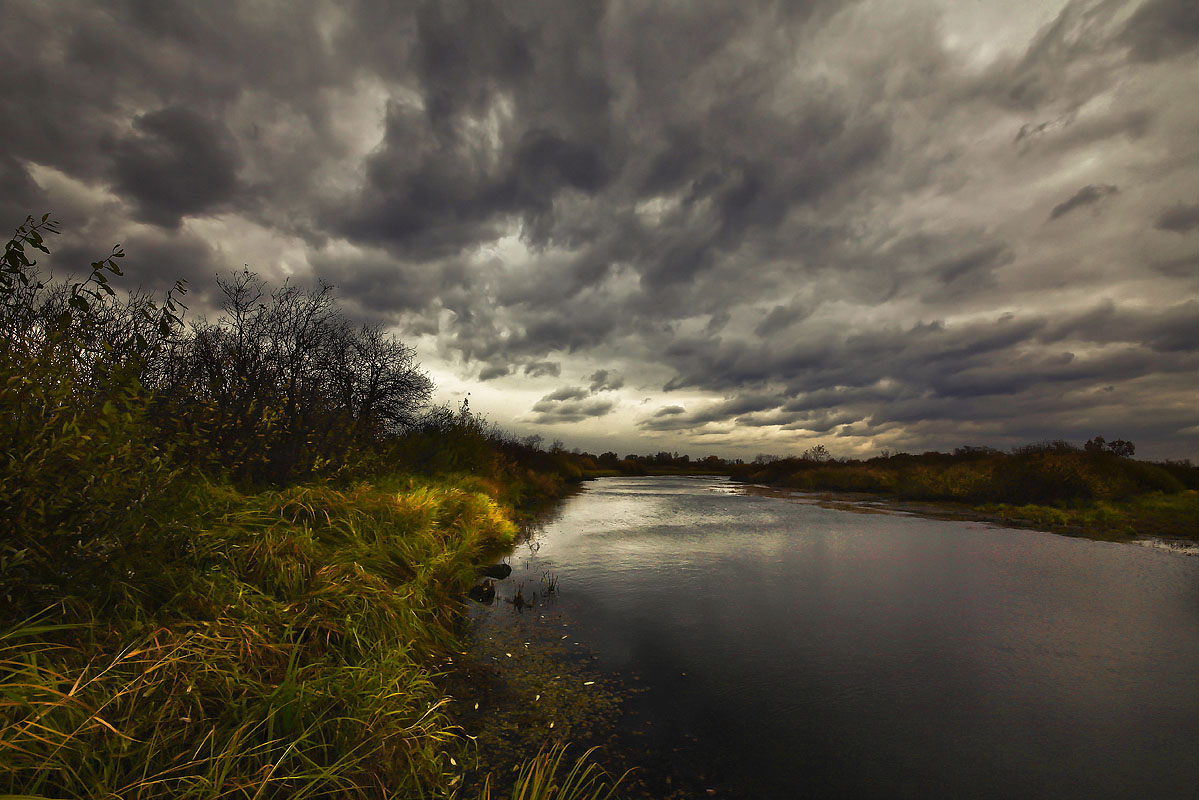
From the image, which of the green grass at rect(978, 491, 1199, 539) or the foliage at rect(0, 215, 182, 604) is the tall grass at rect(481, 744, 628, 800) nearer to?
the foliage at rect(0, 215, 182, 604)

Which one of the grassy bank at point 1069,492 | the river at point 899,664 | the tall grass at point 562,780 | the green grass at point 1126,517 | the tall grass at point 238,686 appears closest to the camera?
the tall grass at point 238,686

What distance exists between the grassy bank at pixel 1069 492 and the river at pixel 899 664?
4.83m

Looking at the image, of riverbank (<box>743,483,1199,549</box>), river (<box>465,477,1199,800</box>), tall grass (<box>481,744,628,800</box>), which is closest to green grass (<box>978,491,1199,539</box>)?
riverbank (<box>743,483,1199,549</box>)

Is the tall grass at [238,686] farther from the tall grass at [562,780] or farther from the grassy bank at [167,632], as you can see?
the tall grass at [562,780]

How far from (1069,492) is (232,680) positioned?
85.3 ft

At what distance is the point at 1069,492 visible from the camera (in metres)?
18.9

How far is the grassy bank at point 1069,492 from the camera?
1462 centimetres

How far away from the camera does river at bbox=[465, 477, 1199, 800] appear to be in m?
3.64

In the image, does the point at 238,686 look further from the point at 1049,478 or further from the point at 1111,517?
the point at 1049,478

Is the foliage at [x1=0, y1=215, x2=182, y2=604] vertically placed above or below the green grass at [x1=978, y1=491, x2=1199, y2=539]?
above

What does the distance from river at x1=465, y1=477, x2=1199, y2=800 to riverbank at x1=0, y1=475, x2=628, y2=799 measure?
1.82 meters

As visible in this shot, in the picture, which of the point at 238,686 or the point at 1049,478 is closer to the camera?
the point at 238,686

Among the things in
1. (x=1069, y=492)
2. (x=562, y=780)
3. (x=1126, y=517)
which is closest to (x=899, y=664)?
(x=562, y=780)

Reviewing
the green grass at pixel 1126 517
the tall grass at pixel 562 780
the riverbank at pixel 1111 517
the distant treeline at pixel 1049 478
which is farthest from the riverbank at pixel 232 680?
the distant treeline at pixel 1049 478
